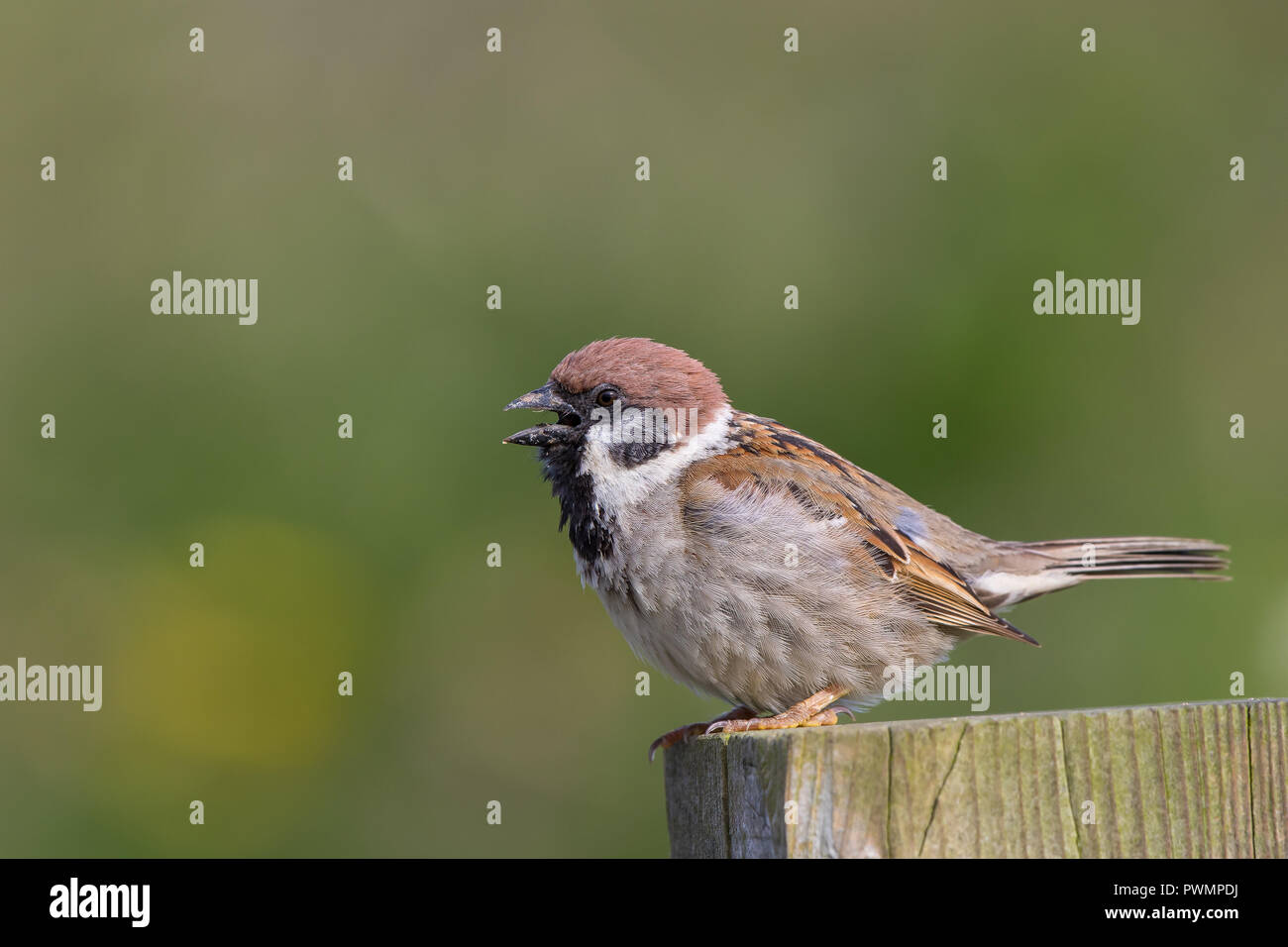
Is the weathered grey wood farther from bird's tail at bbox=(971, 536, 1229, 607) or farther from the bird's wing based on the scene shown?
bird's tail at bbox=(971, 536, 1229, 607)

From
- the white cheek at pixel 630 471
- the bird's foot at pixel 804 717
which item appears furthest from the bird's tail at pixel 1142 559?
the white cheek at pixel 630 471

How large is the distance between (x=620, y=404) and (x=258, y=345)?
3365 millimetres

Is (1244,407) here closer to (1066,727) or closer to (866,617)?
(866,617)

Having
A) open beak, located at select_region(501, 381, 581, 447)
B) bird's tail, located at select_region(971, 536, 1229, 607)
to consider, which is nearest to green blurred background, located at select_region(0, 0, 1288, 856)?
bird's tail, located at select_region(971, 536, 1229, 607)

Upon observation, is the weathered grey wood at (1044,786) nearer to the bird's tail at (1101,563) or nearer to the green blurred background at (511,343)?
the bird's tail at (1101,563)

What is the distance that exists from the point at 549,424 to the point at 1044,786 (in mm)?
2457

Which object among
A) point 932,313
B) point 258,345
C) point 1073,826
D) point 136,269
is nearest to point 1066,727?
point 1073,826

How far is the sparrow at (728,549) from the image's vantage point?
4.43 metres

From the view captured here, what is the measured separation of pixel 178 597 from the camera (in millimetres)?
7055

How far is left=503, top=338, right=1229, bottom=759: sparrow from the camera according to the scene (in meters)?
4.43

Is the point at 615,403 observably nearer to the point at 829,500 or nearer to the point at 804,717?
the point at 829,500

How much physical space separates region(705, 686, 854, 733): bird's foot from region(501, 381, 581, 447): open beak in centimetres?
107

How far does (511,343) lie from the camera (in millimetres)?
7434

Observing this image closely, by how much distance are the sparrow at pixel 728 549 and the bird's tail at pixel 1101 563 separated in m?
0.49
